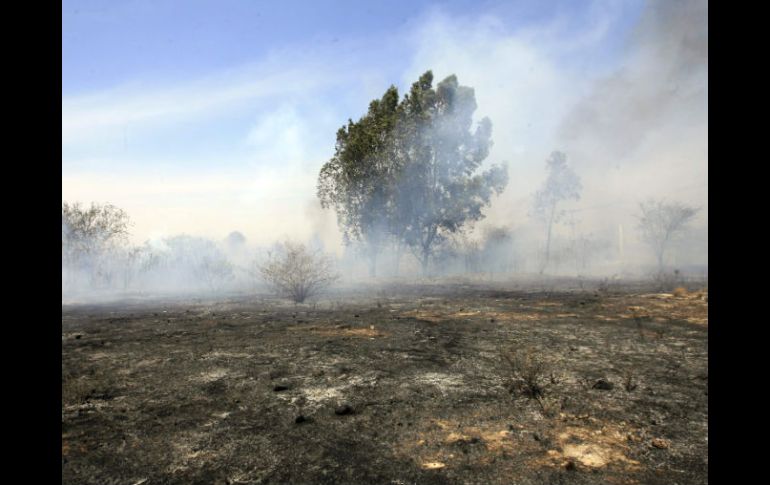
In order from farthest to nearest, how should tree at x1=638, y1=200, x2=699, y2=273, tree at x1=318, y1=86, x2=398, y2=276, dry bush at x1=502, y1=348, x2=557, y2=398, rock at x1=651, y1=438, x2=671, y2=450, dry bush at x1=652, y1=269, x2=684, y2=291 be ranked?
1. tree at x1=638, y1=200, x2=699, y2=273
2. tree at x1=318, y1=86, x2=398, y2=276
3. dry bush at x1=652, y1=269, x2=684, y2=291
4. dry bush at x1=502, y1=348, x2=557, y2=398
5. rock at x1=651, y1=438, x2=671, y2=450

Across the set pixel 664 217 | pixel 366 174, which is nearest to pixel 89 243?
pixel 366 174

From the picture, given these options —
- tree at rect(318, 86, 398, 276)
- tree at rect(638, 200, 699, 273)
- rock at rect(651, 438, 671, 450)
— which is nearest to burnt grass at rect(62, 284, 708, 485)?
rock at rect(651, 438, 671, 450)

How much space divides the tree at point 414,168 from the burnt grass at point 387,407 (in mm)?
21935

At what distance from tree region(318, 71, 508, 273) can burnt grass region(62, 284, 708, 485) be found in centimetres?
2194

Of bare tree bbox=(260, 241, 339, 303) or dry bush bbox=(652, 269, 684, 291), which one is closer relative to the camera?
bare tree bbox=(260, 241, 339, 303)

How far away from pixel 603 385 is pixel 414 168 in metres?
26.3

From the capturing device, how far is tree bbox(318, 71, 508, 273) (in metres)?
30.2

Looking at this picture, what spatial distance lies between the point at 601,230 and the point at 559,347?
82.2m

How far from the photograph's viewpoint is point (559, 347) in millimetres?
7578

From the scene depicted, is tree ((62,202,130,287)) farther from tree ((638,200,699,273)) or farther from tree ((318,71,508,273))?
tree ((638,200,699,273))

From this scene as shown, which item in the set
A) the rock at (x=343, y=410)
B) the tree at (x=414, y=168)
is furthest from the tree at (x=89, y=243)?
the rock at (x=343, y=410)

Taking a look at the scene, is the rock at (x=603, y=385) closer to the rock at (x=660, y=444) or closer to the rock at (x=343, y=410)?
the rock at (x=660, y=444)
